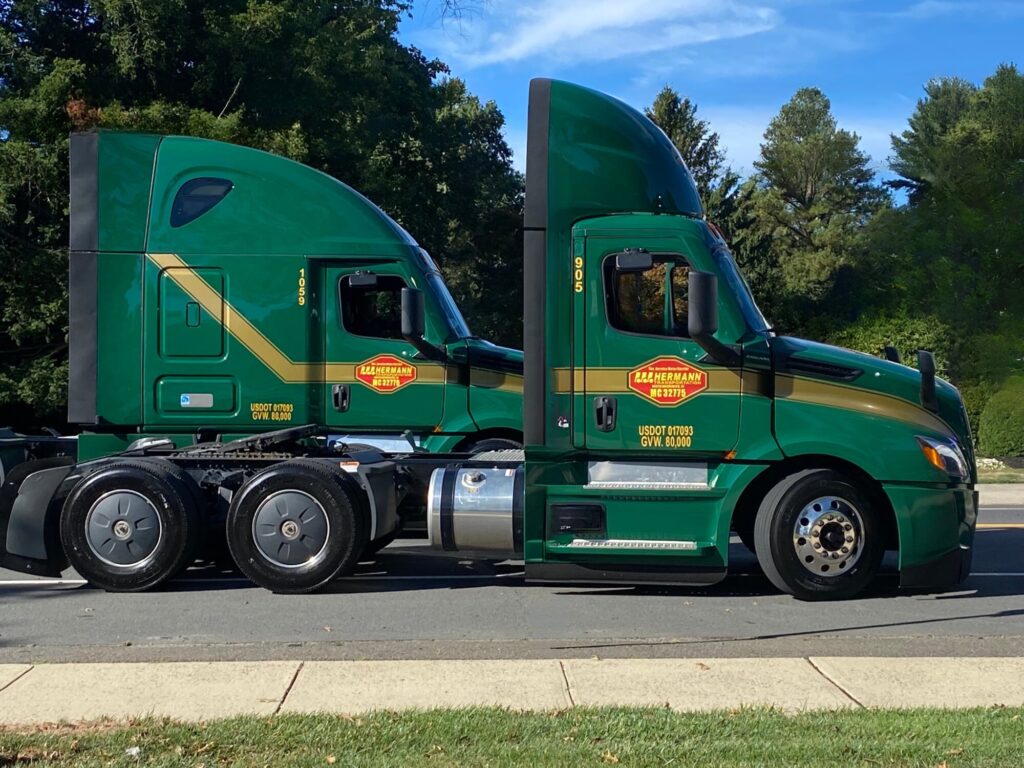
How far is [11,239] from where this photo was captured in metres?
21.0

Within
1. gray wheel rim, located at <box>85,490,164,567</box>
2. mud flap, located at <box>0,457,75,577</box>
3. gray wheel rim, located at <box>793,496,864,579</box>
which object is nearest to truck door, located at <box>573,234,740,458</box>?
gray wheel rim, located at <box>793,496,864,579</box>

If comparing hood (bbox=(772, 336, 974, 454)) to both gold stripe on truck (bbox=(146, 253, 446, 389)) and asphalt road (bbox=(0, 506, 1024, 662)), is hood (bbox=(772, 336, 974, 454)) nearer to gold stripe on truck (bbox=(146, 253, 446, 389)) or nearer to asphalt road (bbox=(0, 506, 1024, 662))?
asphalt road (bbox=(0, 506, 1024, 662))

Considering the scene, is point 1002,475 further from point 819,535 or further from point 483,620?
point 483,620

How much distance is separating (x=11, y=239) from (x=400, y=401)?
13.8m

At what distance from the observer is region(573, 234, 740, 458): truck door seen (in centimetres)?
801

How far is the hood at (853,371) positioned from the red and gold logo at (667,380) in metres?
0.60

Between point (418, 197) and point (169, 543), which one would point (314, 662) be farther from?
point (418, 197)

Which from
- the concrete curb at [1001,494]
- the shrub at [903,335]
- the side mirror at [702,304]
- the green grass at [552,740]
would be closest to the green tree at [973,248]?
the shrub at [903,335]

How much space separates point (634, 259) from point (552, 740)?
394 centimetres

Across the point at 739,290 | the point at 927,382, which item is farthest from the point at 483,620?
the point at 927,382

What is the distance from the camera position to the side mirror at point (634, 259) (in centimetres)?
797

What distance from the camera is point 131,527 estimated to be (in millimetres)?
8641

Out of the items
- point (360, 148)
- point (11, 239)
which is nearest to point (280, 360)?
point (11, 239)

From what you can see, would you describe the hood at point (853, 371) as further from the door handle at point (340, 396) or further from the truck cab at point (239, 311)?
the door handle at point (340, 396)
